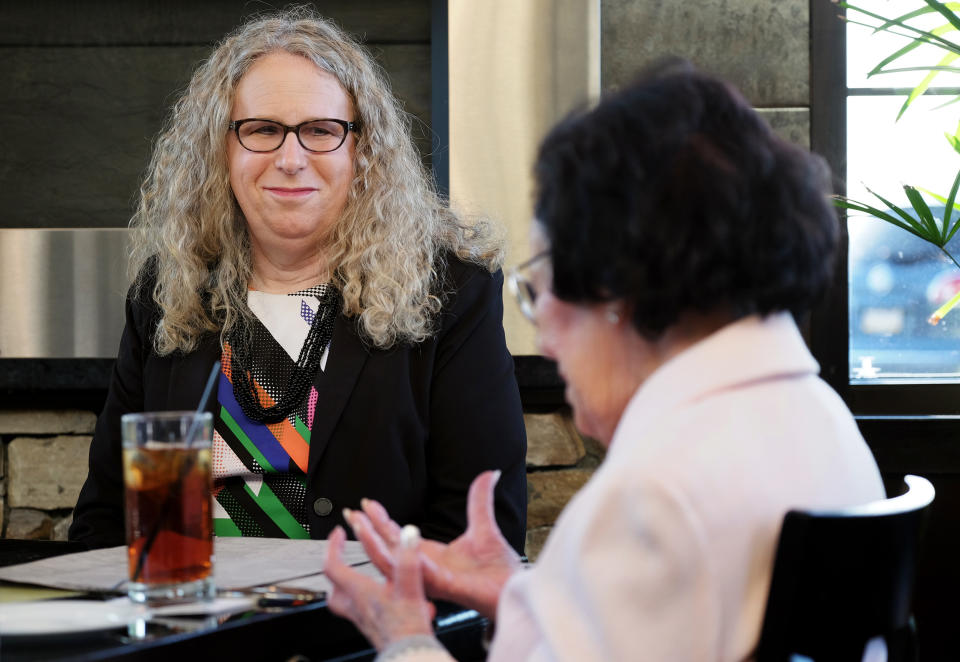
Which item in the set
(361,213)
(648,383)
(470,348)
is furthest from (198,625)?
(361,213)

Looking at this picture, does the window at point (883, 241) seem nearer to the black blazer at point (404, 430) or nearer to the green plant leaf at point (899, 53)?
the green plant leaf at point (899, 53)

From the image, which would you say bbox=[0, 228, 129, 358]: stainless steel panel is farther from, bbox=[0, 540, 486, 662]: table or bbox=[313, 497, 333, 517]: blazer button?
bbox=[0, 540, 486, 662]: table

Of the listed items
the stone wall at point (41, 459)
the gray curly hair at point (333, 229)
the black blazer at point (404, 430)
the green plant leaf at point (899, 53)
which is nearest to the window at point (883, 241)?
the green plant leaf at point (899, 53)

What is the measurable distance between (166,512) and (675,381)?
476 mm

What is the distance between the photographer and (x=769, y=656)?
0.74 meters

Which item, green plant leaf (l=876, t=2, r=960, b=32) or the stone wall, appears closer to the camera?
green plant leaf (l=876, t=2, r=960, b=32)

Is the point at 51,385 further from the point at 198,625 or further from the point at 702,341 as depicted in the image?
the point at 702,341

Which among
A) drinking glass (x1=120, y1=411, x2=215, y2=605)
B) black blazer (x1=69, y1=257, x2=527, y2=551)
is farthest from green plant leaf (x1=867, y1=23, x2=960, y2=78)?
drinking glass (x1=120, y1=411, x2=215, y2=605)

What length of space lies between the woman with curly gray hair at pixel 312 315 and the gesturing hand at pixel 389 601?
730 mm

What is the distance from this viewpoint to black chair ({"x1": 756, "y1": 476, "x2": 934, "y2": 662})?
73 centimetres

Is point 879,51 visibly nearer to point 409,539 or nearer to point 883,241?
point 883,241

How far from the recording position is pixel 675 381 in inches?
31.8

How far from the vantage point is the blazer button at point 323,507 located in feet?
5.44

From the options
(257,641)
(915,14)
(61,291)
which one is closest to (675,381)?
(257,641)
